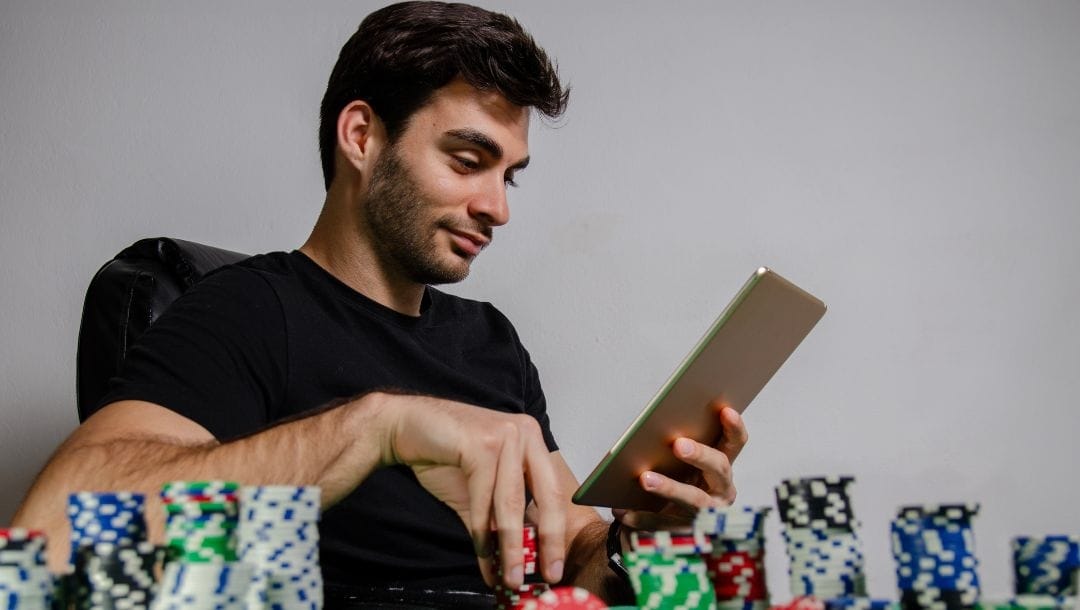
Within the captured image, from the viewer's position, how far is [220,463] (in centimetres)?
125

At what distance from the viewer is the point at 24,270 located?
242 cm

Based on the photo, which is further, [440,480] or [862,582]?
[440,480]

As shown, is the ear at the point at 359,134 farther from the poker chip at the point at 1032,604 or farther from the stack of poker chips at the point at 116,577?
the poker chip at the point at 1032,604

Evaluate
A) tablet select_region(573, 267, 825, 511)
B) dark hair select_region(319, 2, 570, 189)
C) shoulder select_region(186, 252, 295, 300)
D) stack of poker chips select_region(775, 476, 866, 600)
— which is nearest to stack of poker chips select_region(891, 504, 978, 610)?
stack of poker chips select_region(775, 476, 866, 600)

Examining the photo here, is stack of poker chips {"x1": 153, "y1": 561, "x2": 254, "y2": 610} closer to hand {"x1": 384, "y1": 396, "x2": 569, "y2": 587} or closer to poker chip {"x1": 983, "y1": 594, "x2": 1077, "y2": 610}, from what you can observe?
hand {"x1": 384, "y1": 396, "x2": 569, "y2": 587}

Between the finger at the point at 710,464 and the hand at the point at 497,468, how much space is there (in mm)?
490

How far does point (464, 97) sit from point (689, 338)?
36.6 inches

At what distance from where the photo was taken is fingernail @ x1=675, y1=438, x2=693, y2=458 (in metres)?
1.50

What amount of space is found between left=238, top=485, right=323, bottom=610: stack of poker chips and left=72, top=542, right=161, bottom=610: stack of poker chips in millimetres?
79

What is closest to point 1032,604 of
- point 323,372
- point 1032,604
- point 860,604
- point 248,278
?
point 1032,604

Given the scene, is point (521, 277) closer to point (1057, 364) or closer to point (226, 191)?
point (226, 191)

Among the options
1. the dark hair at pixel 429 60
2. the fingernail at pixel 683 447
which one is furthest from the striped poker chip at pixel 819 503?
the dark hair at pixel 429 60

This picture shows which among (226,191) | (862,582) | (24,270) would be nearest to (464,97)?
(226,191)

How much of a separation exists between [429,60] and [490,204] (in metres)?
0.32
